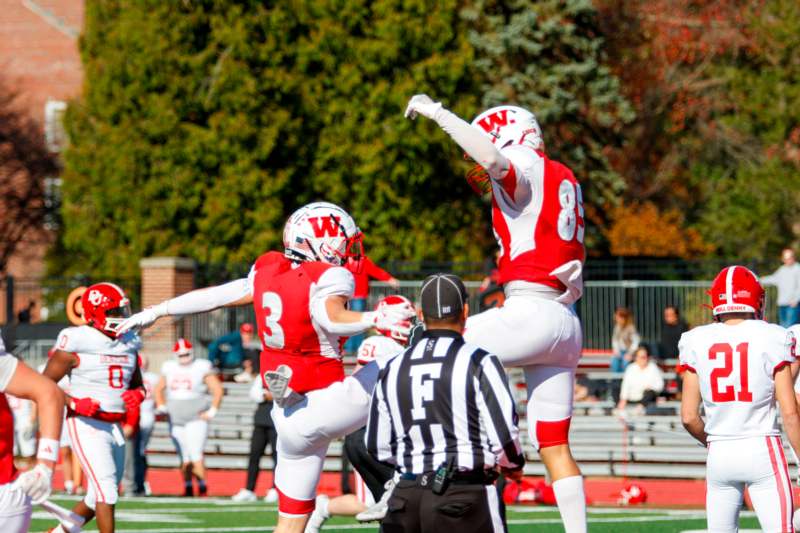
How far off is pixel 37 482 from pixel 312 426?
2556mm

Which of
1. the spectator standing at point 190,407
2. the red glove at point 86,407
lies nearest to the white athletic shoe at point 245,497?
the spectator standing at point 190,407

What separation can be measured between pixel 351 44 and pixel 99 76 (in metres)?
6.08

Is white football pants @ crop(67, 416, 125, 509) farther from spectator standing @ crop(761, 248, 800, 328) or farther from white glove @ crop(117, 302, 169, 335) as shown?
spectator standing @ crop(761, 248, 800, 328)

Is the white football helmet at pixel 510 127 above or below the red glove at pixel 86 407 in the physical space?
above

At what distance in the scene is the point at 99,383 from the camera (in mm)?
11039

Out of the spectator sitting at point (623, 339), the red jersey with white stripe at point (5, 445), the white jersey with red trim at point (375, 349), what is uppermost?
the spectator sitting at point (623, 339)

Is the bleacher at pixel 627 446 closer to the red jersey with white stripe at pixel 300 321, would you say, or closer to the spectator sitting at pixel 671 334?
the spectator sitting at pixel 671 334

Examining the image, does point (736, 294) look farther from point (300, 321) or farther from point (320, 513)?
point (320, 513)

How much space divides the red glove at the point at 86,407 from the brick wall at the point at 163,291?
55.5 feet

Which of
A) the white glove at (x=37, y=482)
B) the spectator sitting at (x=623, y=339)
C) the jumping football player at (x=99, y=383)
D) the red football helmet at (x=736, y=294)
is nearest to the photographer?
the white glove at (x=37, y=482)

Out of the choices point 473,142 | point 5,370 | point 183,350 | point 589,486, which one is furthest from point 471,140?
point 589,486

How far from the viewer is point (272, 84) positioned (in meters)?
33.6

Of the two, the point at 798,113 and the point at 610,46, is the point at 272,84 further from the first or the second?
the point at 798,113

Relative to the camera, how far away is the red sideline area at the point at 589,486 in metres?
18.6
